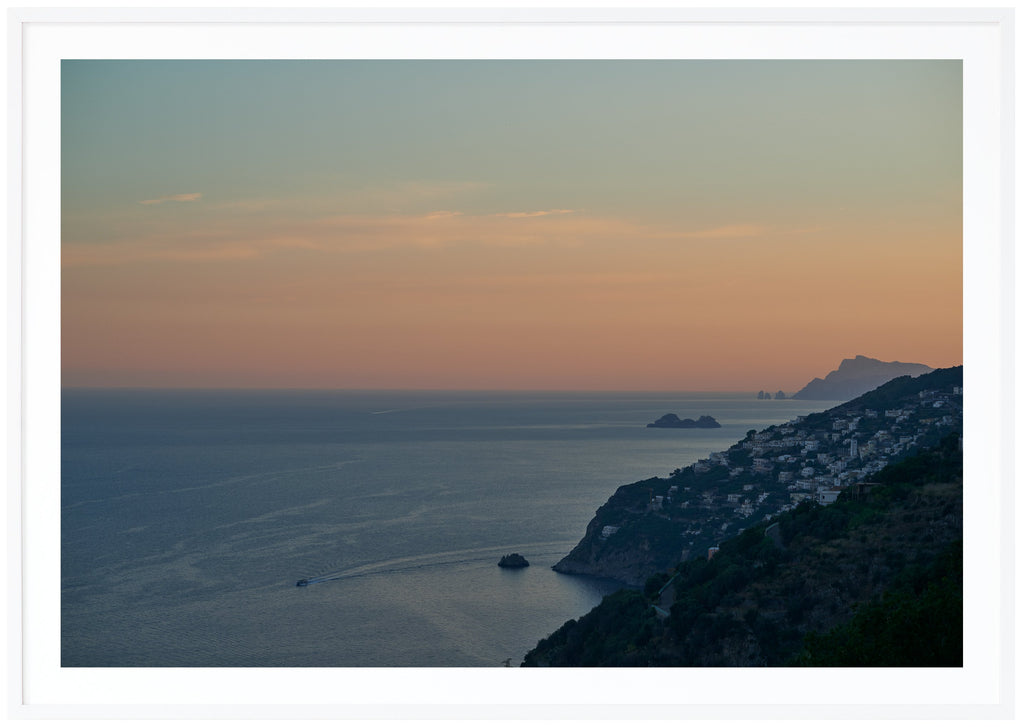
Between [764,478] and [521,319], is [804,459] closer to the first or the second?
[764,478]

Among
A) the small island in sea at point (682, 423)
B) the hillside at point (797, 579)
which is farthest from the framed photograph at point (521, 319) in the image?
the small island in sea at point (682, 423)

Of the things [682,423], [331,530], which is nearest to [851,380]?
[331,530]

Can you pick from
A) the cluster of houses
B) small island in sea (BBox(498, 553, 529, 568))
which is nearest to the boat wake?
small island in sea (BBox(498, 553, 529, 568))

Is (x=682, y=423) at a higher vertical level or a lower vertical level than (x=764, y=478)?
lower

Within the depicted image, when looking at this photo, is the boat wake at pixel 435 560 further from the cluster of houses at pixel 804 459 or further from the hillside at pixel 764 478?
the cluster of houses at pixel 804 459

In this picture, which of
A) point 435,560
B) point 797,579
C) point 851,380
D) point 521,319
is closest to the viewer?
point 797,579

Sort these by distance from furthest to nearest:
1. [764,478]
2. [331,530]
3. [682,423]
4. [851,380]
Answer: [682,423] → [331,530] → [851,380] → [764,478]

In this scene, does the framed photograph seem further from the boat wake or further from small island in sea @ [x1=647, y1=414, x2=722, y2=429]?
small island in sea @ [x1=647, y1=414, x2=722, y2=429]
